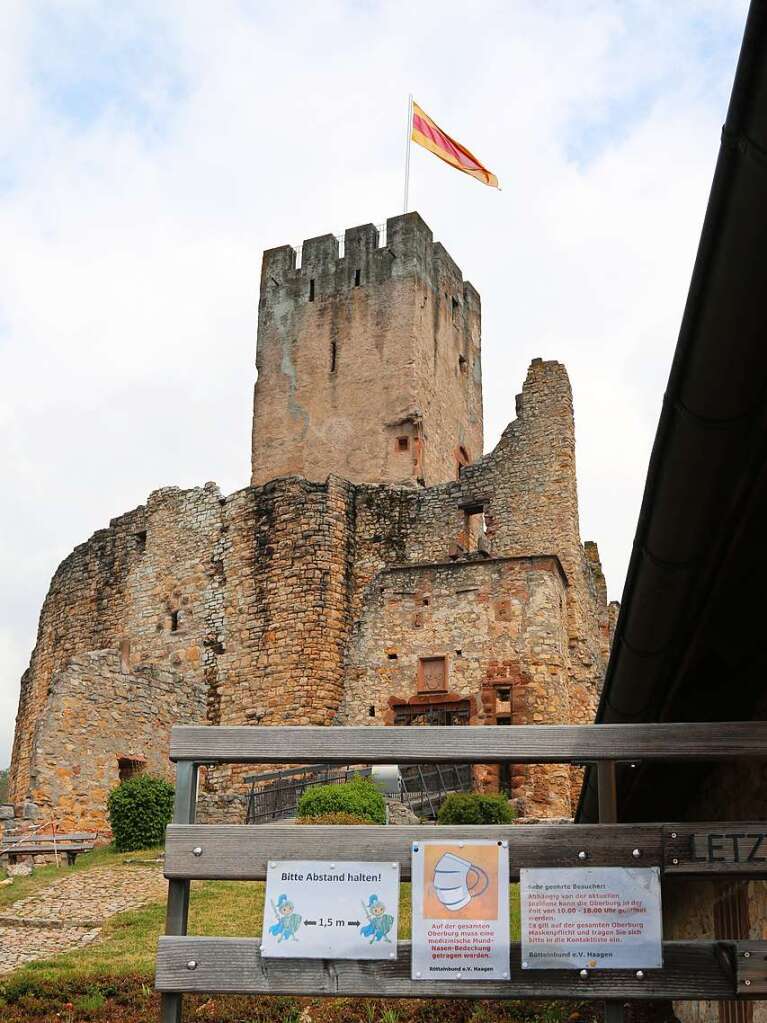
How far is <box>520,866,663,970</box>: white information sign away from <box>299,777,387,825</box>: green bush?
1046cm

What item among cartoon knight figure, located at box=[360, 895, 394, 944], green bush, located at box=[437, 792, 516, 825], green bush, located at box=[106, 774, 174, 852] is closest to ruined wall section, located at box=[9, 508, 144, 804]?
green bush, located at box=[106, 774, 174, 852]

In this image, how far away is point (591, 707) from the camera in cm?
2181

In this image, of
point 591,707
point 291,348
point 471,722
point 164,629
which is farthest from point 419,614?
point 291,348

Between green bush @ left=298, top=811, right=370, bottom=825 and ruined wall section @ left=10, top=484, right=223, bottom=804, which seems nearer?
green bush @ left=298, top=811, right=370, bottom=825

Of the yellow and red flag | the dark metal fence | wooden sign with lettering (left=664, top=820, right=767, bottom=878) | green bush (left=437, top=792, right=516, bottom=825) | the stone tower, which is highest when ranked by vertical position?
the yellow and red flag

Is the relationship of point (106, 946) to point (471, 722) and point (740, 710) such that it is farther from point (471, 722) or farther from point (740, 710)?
point (471, 722)

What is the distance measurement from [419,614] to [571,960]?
17.3 m

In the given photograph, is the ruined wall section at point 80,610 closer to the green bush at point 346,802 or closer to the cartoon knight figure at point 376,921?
the green bush at point 346,802

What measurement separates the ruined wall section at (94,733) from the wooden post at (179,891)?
51.4 ft

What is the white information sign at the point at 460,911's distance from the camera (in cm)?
418

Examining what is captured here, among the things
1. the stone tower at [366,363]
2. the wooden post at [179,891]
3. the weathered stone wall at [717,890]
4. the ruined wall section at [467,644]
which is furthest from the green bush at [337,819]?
the stone tower at [366,363]

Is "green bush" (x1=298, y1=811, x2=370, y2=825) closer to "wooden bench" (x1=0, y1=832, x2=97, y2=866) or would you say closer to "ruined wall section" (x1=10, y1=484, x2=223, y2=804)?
"wooden bench" (x1=0, y1=832, x2=97, y2=866)

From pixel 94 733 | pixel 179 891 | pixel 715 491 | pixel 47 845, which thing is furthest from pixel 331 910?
pixel 94 733

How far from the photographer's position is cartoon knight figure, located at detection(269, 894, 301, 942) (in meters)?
4.29
